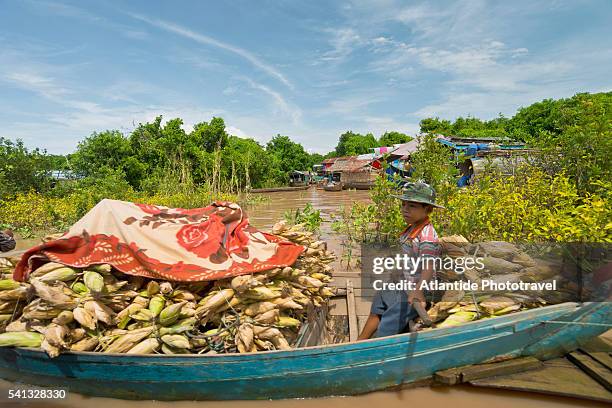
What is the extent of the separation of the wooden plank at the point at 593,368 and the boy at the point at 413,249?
1.34 meters

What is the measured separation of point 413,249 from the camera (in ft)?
9.49

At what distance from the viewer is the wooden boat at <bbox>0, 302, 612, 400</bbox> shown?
8.91ft

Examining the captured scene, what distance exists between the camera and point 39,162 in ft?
48.9

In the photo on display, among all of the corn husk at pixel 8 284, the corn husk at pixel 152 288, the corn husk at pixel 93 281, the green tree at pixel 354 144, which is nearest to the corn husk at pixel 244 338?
the corn husk at pixel 152 288

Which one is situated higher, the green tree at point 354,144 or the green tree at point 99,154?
the green tree at point 354,144

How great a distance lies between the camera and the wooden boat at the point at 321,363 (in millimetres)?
2717

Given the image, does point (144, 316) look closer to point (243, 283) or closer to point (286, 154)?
point (243, 283)

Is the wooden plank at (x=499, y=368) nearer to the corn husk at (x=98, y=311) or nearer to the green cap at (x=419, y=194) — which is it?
the green cap at (x=419, y=194)

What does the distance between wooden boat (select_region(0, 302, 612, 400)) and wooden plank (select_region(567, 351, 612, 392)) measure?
6.1 inches

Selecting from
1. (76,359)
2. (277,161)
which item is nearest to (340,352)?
(76,359)

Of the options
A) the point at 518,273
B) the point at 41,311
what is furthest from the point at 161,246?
the point at 518,273

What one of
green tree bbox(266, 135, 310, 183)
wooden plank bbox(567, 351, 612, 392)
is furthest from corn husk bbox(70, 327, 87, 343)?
green tree bbox(266, 135, 310, 183)

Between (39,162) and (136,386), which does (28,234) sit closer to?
(39,162)

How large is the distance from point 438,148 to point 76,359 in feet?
18.9
